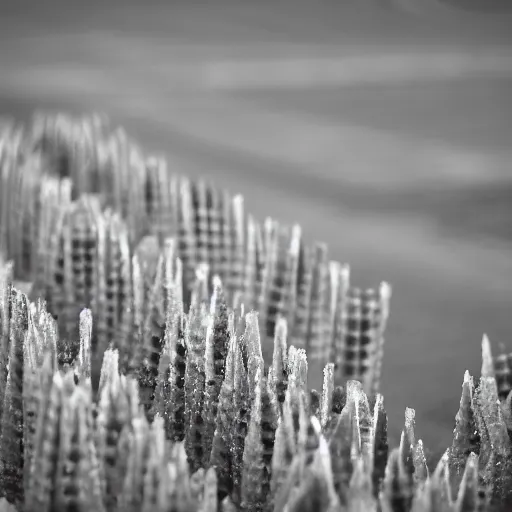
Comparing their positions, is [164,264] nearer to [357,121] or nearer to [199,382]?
[199,382]

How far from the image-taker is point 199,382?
48cm

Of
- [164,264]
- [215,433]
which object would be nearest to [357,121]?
[164,264]

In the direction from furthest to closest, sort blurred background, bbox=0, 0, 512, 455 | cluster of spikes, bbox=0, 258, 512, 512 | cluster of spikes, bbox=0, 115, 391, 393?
blurred background, bbox=0, 0, 512, 455
cluster of spikes, bbox=0, 115, 391, 393
cluster of spikes, bbox=0, 258, 512, 512

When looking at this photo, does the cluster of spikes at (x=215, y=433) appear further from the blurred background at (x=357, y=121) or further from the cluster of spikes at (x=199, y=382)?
the blurred background at (x=357, y=121)

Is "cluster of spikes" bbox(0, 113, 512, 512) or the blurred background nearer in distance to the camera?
"cluster of spikes" bbox(0, 113, 512, 512)

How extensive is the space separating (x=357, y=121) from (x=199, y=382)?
1.91ft

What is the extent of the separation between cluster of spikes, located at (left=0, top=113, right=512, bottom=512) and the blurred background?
0.11 m

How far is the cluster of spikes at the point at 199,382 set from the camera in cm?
Answer: 37

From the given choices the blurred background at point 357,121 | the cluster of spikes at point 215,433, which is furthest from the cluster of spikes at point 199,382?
the blurred background at point 357,121

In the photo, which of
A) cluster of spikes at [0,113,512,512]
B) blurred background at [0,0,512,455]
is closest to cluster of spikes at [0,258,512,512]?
cluster of spikes at [0,113,512,512]

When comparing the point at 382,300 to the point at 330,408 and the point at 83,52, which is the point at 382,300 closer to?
the point at 330,408

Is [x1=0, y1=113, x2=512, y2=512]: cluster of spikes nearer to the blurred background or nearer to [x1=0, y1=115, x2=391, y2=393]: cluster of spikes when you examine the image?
[x1=0, y1=115, x2=391, y2=393]: cluster of spikes

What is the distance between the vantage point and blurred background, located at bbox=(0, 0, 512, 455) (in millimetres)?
771

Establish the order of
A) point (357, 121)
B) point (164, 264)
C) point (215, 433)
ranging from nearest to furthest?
point (215, 433)
point (164, 264)
point (357, 121)
